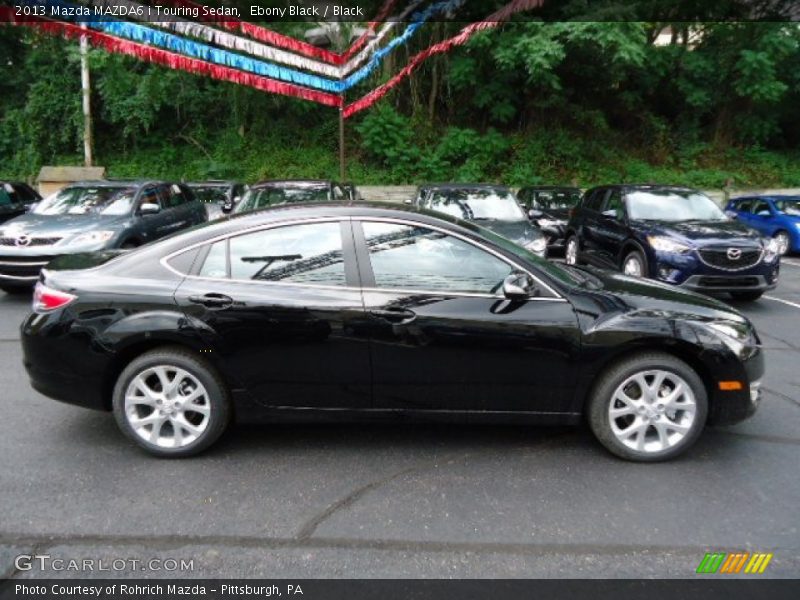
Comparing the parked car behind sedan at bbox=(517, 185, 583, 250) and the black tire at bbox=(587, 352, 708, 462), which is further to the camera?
the parked car behind sedan at bbox=(517, 185, 583, 250)

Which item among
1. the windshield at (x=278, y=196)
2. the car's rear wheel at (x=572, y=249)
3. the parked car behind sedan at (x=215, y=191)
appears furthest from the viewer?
the parked car behind sedan at (x=215, y=191)

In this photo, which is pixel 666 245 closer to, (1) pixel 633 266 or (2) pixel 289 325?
(1) pixel 633 266

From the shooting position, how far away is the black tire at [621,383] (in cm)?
367

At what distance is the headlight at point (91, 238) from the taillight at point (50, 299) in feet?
14.4

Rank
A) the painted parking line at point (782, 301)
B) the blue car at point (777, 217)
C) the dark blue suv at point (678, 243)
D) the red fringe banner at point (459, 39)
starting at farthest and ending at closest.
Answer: the red fringe banner at point (459, 39) → the blue car at point (777, 217) → the painted parking line at point (782, 301) → the dark blue suv at point (678, 243)

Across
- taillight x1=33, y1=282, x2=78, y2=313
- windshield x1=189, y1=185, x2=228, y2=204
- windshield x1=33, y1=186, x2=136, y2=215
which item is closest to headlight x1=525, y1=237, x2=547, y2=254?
windshield x1=33, y1=186, x2=136, y2=215

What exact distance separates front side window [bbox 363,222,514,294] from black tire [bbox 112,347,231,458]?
1163 millimetres

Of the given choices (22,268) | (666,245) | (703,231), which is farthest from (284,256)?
(703,231)

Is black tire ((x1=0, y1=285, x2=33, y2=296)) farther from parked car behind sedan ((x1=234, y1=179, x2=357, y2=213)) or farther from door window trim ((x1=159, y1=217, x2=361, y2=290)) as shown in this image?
door window trim ((x1=159, y1=217, x2=361, y2=290))

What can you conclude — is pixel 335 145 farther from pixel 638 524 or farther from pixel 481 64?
pixel 638 524

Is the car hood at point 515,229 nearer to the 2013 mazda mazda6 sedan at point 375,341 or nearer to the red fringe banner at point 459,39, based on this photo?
the 2013 mazda mazda6 sedan at point 375,341

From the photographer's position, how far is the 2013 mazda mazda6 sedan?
3637mm

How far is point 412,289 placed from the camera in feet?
12.1

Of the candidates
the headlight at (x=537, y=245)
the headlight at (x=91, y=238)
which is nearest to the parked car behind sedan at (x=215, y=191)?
the headlight at (x=91, y=238)
